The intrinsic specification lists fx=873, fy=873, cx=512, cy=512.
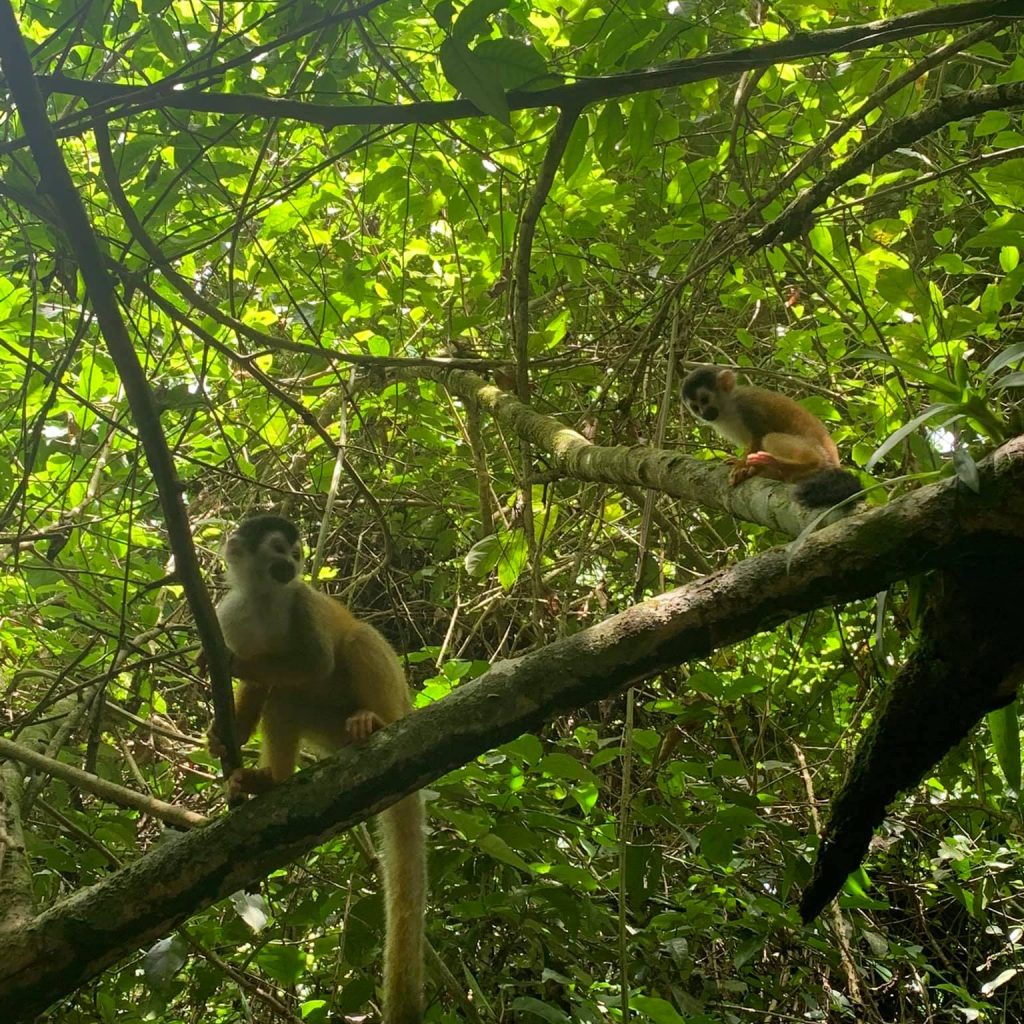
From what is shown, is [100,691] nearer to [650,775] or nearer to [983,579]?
[650,775]

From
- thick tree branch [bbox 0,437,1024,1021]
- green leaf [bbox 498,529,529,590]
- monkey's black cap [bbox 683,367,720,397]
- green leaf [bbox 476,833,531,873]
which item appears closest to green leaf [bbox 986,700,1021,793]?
thick tree branch [bbox 0,437,1024,1021]

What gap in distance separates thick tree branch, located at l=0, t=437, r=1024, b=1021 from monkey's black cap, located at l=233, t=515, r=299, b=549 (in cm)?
141

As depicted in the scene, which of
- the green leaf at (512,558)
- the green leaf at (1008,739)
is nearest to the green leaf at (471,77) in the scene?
the green leaf at (1008,739)

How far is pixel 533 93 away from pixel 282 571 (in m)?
1.77

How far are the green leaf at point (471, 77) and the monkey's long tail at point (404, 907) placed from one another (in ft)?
5.97

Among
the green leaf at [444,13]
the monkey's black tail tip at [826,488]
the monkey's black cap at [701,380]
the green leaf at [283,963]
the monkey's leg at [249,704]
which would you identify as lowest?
the green leaf at [283,963]

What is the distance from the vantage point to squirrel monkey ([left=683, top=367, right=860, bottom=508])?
231 cm

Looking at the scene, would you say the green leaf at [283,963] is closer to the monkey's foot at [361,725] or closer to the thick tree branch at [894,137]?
the monkey's foot at [361,725]

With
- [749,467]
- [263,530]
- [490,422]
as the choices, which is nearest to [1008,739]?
[749,467]

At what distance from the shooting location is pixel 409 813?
2689mm

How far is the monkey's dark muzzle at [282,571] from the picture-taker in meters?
2.99

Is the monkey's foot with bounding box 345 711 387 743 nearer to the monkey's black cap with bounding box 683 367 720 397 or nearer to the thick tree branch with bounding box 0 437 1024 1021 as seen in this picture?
the thick tree branch with bounding box 0 437 1024 1021

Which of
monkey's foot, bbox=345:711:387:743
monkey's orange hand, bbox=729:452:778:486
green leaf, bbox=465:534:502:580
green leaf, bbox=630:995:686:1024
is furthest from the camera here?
green leaf, bbox=465:534:502:580

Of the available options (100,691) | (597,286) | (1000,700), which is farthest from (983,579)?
(597,286)
